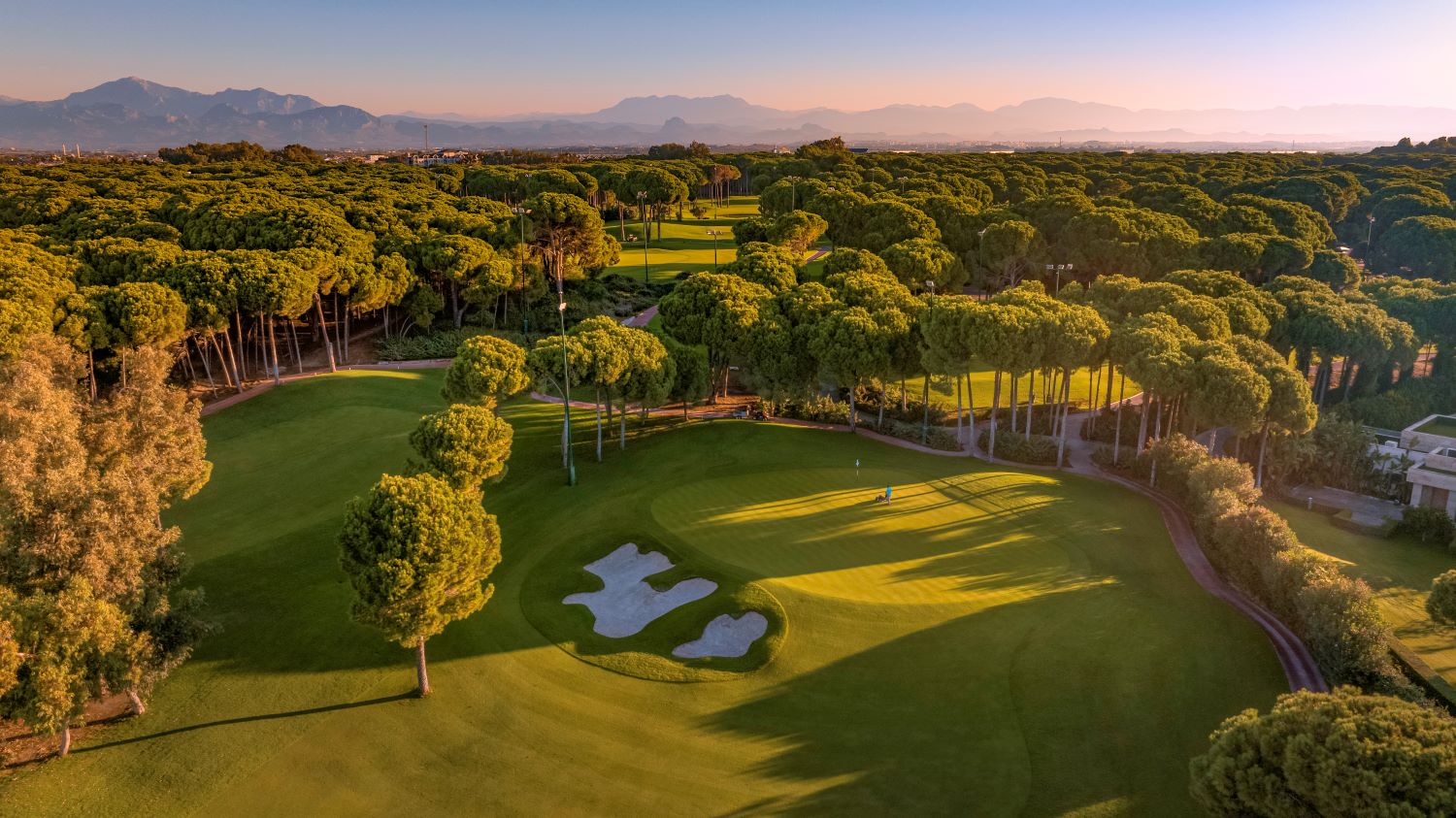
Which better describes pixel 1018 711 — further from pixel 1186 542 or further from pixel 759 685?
pixel 1186 542

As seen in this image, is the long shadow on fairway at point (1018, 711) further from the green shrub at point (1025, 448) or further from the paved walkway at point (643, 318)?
the paved walkway at point (643, 318)

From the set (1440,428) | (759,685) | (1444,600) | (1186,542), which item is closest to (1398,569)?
(1186,542)

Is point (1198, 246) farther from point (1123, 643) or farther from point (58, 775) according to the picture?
point (58, 775)

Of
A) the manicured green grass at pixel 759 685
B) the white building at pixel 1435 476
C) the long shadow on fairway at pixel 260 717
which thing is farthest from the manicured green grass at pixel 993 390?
the long shadow on fairway at pixel 260 717

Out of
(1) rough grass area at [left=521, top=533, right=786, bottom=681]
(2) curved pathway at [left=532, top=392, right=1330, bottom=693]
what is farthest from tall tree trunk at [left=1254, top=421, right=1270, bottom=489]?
(1) rough grass area at [left=521, top=533, right=786, bottom=681]

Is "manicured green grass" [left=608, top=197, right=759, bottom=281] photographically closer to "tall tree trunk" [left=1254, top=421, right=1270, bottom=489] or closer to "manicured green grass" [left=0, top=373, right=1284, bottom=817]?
"tall tree trunk" [left=1254, top=421, right=1270, bottom=489]

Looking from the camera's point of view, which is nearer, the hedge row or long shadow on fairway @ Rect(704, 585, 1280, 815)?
long shadow on fairway @ Rect(704, 585, 1280, 815)
